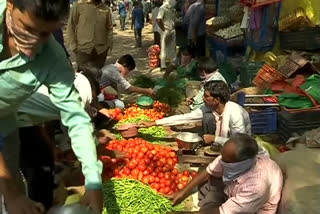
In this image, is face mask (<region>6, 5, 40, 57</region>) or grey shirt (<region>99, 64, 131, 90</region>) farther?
grey shirt (<region>99, 64, 131, 90</region>)

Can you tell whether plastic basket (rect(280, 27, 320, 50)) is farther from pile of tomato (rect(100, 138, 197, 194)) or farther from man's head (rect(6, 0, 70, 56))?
man's head (rect(6, 0, 70, 56))

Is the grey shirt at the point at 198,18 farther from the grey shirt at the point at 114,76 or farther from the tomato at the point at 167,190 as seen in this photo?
the tomato at the point at 167,190

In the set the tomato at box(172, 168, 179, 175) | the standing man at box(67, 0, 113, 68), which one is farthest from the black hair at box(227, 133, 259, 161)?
the standing man at box(67, 0, 113, 68)

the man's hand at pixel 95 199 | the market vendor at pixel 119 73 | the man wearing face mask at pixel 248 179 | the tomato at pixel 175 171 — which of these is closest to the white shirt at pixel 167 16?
the market vendor at pixel 119 73

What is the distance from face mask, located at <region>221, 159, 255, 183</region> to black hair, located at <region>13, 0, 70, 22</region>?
6.23ft

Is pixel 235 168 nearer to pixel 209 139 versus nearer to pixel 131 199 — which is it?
pixel 131 199

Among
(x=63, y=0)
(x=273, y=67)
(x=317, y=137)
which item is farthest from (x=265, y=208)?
(x=273, y=67)

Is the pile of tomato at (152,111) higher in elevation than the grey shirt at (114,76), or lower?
lower

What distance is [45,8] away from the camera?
181cm

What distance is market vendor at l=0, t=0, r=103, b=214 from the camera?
1.89 metres

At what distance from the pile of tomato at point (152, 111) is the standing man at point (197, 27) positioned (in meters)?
4.06

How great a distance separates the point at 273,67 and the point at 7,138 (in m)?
4.92

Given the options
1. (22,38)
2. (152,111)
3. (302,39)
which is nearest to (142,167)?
(152,111)

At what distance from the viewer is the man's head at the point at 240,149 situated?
326cm
